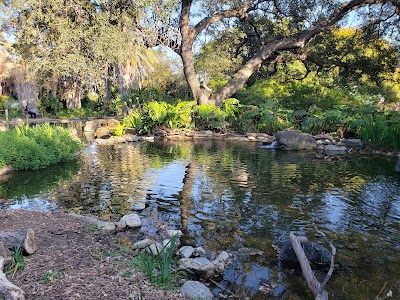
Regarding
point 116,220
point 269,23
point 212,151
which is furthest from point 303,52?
point 116,220

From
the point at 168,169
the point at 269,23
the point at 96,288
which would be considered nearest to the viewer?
the point at 96,288

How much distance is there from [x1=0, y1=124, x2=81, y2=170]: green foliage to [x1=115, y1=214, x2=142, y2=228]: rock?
15.0 feet

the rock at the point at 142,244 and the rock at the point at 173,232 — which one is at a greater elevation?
the rock at the point at 142,244

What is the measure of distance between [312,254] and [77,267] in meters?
2.53

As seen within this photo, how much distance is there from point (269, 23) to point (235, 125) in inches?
243

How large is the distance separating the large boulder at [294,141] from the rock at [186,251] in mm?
9471

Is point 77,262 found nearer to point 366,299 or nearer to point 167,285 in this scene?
point 167,285

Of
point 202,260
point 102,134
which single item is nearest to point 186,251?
point 202,260

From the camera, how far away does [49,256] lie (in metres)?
3.57

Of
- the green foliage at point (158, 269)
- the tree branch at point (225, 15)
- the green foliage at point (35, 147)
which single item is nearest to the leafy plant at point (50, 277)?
the green foliage at point (158, 269)

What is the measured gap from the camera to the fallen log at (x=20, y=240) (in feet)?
11.8

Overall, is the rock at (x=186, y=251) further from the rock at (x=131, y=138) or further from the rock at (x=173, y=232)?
the rock at (x=131, y=138)

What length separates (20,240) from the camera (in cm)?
376

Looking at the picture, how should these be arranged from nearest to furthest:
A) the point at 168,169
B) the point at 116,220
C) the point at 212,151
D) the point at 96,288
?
the point at 96,288
the point at 116,220
the point at 168,169
the point at 212,151
